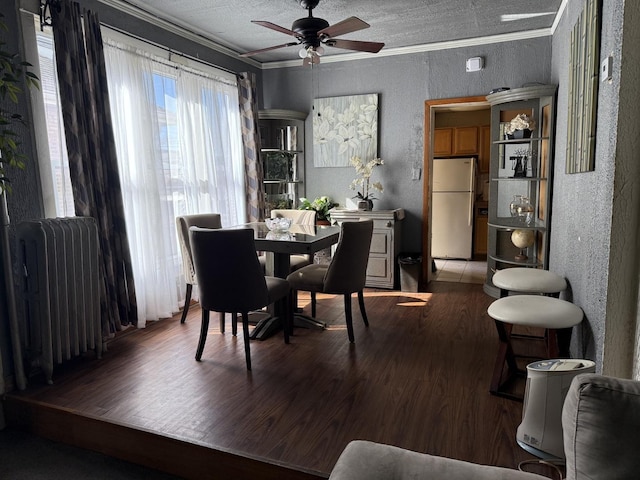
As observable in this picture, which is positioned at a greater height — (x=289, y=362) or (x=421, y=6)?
(x=421, y=6)

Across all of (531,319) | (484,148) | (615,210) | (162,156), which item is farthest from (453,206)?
(615,210)

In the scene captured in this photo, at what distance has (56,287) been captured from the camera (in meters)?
2.58

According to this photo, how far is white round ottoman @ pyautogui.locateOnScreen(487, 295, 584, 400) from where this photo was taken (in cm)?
214

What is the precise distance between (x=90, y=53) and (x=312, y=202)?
297 centimetres

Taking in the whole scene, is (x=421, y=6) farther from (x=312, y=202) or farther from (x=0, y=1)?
(x=0, y=1)

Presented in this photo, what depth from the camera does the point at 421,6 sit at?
144 inches

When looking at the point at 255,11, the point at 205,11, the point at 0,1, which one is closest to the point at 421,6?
the point at 255,11

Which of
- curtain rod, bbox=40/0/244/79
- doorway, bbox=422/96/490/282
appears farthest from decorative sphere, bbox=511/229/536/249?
curtain rod, bbox=40/0/244/79

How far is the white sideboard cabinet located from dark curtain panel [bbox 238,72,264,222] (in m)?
0.92

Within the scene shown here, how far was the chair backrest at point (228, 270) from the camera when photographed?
2.71 m

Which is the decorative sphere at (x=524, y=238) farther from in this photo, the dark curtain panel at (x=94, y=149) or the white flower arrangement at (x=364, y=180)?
the dark curtain panel at (x=94, y=149)

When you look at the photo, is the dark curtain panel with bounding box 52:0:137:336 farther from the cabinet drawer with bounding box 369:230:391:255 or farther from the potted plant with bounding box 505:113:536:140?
the potted plant with bounding box 505:113:536:140

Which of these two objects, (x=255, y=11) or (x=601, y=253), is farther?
(x=255, y=11)

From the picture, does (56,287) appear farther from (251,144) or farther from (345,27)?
(251,144)
